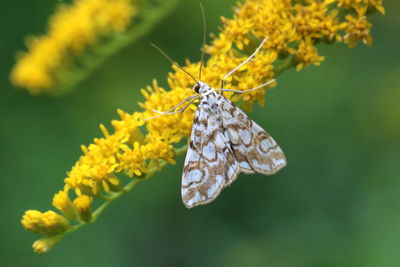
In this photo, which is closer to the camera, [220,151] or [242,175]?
[220,151]

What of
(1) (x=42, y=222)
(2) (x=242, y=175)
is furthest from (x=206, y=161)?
(2) (x=242, y=175)

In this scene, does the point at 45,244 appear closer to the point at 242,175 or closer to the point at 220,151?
the point at 220,151

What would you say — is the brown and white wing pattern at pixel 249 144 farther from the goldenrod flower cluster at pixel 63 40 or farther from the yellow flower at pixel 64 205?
the goldenrod flower cluster at pixel 63 40

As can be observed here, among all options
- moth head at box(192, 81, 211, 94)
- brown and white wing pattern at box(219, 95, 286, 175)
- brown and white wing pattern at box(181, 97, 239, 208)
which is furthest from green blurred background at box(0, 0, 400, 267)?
moth head at box(192, 81, 211, 94)

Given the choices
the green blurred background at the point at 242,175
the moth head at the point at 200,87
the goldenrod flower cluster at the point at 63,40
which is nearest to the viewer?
the moth head at the point at 200,87

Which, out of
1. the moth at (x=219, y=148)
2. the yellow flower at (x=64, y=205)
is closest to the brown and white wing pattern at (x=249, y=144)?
the moth at (x=219, y=148)

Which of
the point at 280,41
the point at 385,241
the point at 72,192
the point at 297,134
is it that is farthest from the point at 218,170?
the point at 72,192

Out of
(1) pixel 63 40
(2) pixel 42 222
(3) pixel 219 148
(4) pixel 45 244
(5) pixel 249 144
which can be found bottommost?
(5) pixel 249 144

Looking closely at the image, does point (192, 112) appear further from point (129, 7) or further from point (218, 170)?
point (129, 7)
